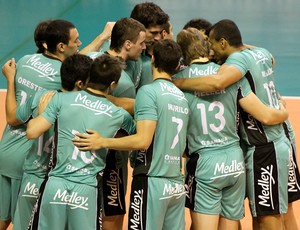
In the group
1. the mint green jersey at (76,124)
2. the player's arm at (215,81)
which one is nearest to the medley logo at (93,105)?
the mint green jersey at (76,124)

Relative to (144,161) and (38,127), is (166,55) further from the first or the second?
(38,127)

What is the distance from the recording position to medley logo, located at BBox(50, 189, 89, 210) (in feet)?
19.5

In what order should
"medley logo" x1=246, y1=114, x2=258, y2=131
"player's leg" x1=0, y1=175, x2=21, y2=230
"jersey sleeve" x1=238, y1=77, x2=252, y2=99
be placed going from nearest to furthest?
"jersey sleeve" x1=238, y1=77, x2=252, y2=99 → "medley logo" x1=246, y1=114, x2=258, y2=131 → "player's leg" x1=0, y1=175, x2=21, y2=230

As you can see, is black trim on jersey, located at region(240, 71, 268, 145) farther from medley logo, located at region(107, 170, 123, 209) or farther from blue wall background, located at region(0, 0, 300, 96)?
blue wall background, located at region(0, 0, 300, 96)

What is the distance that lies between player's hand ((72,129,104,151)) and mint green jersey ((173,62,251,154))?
A: 986 mm

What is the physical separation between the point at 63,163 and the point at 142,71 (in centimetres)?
167

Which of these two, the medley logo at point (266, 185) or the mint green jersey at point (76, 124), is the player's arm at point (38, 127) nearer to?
the mint green jersey at point (76, 124)

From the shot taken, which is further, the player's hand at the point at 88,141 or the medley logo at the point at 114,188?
the medley logo at the point at 114,188

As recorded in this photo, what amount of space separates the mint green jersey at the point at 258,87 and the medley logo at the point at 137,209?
1252 mm

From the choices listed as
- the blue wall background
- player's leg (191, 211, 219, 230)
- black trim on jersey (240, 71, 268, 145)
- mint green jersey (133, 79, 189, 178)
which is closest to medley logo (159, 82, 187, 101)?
mint green jersey (133, 79, 189, 178)

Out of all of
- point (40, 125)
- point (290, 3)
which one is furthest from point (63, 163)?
point (290, 3)

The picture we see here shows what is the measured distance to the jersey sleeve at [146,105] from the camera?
600 centimetres

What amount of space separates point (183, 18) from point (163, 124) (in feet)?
39.2

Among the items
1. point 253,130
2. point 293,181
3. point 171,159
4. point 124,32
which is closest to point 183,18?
point 293,181
